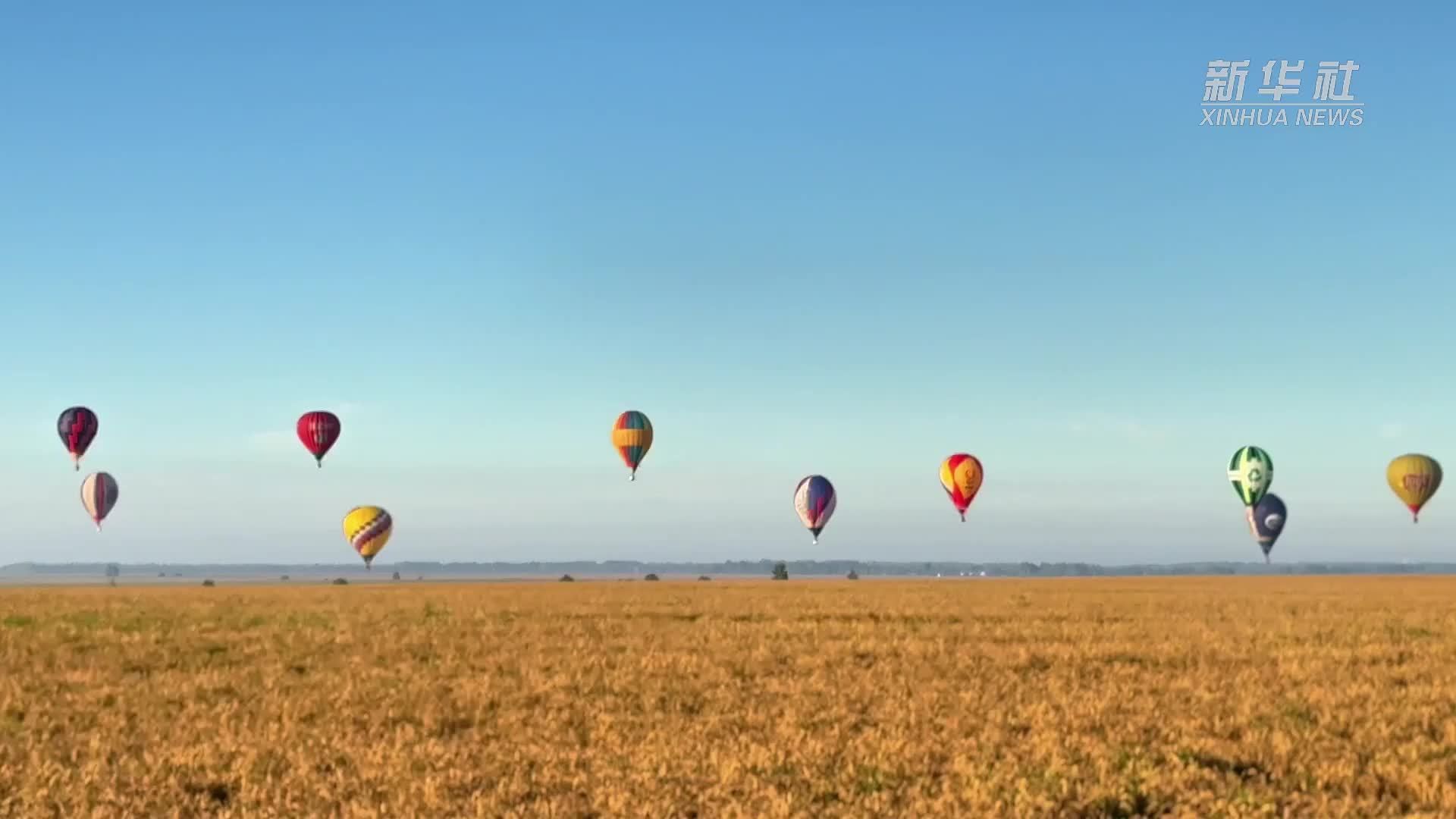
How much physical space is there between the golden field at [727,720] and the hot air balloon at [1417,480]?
61223 millimetres

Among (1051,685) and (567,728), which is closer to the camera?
(567,728)

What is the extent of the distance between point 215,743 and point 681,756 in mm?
4879

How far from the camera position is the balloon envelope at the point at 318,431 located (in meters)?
70.7

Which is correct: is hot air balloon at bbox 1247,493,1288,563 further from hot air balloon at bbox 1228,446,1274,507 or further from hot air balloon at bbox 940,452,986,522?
hot air balloon at bbox 940,452,986,522

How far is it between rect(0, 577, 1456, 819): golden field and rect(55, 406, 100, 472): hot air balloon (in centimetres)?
5158

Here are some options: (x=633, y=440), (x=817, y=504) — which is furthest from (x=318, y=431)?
(x=817, y=504)

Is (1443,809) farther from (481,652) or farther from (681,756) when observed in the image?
(481,652)

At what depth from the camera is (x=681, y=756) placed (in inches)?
471

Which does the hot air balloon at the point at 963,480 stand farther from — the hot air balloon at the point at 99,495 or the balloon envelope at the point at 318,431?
the hot air balloon at the point at 99,495

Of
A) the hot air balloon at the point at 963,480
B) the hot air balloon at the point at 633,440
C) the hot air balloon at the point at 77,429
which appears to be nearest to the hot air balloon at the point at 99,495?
the hot air balloon at the point at 77,429

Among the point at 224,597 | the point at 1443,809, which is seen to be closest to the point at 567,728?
the point at 1443,809

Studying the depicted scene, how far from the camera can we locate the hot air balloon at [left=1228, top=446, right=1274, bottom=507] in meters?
83.8

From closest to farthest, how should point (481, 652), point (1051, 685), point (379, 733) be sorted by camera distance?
point (379, 733)
point (1051, 685)
point (481, 652)

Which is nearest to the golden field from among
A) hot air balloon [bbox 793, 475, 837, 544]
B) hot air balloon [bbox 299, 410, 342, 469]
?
hot air balloon [bbox 299, 410, 342, 469]
